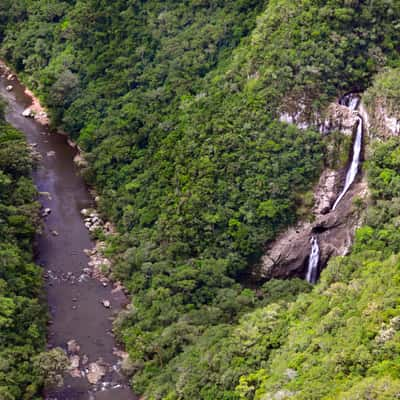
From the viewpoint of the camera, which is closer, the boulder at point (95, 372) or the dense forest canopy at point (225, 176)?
the dense forest canopy at point (225, 176)

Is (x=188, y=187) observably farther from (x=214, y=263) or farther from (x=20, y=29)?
(x=20, y=29)

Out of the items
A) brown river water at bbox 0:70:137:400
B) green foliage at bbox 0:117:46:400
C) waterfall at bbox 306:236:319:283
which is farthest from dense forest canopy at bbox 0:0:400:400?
green foliage at bbox 0:117:46:400

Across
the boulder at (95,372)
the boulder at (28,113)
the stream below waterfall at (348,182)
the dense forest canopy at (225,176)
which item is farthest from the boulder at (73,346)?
the boulder at (28,113)

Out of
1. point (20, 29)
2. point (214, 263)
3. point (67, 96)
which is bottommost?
point (214, 263)

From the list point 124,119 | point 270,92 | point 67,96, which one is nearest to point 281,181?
point 270,92

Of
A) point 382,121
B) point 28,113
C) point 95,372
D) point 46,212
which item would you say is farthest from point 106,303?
point 28,113

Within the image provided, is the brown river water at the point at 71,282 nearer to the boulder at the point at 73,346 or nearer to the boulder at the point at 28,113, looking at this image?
the boulder at the point at 73,346
